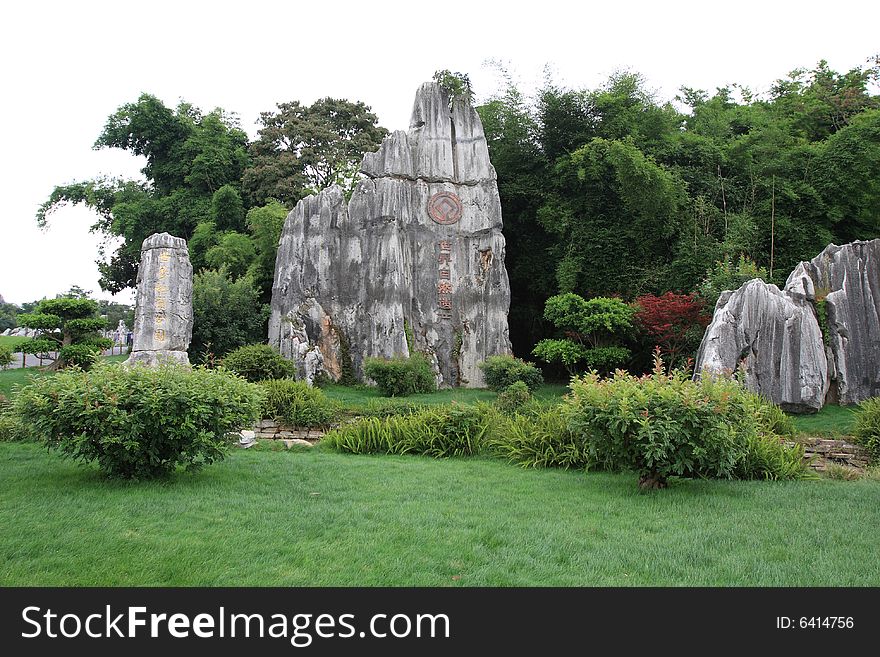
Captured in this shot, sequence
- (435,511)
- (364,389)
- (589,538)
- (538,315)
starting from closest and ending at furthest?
(589,538), (435,511), (364,389), (538,315)

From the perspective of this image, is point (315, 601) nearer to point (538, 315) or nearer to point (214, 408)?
point (214, 408)

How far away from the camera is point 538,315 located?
18.2m

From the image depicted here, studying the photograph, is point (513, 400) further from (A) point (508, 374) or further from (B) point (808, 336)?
(B) point (808, 336)

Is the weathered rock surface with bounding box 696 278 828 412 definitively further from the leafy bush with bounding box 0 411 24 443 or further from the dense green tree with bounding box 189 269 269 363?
the dense green tree with bounding box 189 269 269 363

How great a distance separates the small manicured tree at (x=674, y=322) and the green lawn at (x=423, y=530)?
6918 mm

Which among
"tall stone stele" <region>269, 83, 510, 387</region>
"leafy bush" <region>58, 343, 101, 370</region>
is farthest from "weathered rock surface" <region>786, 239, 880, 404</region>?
"leafy bush" <region>58, 343, 101, 370</region>

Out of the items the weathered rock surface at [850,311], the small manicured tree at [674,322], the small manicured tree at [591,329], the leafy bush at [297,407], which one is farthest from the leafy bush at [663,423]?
the small manicured tree at [591,329]

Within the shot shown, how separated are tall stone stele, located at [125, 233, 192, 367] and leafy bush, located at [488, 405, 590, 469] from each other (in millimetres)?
6370

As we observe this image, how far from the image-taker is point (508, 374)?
13.4 meters

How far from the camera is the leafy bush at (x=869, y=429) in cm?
801

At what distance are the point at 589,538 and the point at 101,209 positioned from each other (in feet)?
74.6

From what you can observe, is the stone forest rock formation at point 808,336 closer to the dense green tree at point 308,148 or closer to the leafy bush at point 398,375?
the leafy bush at point 398,375

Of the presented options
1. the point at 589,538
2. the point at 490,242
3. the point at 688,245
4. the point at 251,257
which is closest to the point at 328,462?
the point at 589,538

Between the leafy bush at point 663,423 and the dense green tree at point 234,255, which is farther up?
the dense green tree at point 234,255
